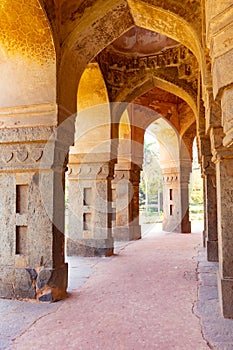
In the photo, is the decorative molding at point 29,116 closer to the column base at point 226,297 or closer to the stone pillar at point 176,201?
the column base at point 226,297

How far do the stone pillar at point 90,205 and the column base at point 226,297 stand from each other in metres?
3.76

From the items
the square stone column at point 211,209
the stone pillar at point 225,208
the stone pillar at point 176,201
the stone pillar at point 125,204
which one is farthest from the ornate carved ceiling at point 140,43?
the stone pillar at point 176,201

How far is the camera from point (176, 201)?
11789mm

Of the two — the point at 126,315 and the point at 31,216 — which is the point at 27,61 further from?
the point at 126,315

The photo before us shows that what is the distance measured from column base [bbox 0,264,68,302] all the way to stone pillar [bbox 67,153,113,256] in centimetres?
291

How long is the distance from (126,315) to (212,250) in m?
3.34

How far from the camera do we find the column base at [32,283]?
3838mm

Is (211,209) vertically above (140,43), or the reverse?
(140,43)

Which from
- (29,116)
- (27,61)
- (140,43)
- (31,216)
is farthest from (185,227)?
(27,61)

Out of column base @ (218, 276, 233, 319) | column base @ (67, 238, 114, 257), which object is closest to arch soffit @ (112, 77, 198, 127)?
column base @ (67, 238, 114, 257)

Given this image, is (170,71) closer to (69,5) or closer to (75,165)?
(75,165)

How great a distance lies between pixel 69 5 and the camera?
4.21 meters

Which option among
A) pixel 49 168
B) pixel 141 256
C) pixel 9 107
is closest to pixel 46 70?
pixel 9 107

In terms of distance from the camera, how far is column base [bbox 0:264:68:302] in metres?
3.84
